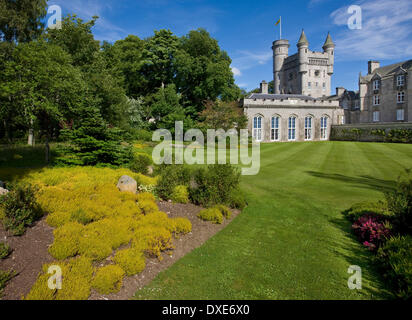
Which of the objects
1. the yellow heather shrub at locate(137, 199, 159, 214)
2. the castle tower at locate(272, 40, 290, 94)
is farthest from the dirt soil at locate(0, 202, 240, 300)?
the castle tower at locate(272, 40, 290, 94)

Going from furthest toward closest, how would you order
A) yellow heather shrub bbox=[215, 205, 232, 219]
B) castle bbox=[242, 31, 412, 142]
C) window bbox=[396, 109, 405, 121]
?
window bbox=[396, 109, 405, 121] → castle bbox=[242, 31, 412, 142] → yellow heather shrub bbox=[215, 205, 232, 219]

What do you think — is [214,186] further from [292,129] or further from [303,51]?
[303,51]

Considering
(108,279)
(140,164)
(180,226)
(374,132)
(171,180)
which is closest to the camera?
(108,279)

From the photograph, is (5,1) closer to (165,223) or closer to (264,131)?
(165,223)

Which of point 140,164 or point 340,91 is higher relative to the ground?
point 340,91

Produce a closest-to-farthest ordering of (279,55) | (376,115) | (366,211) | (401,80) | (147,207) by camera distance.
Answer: (366,211) < (147,207) < (401,80) < (376,115) < (279,55)

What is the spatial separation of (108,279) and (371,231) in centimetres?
653

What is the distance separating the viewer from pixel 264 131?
42.5m

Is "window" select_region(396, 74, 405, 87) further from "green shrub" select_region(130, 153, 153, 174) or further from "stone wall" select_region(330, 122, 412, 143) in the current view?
"green shrub" select_region(130, 153, 153, 174)

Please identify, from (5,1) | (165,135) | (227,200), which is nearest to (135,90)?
(165,135)

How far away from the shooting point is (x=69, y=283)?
13.8ft

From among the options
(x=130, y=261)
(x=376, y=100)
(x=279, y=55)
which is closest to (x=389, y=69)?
(x=376, y=100)

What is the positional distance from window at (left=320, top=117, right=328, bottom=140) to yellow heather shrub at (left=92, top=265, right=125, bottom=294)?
158 ft

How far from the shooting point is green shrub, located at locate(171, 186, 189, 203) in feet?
30.8
